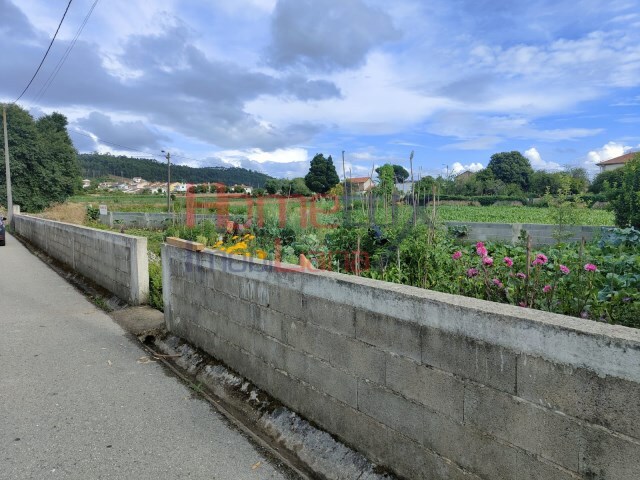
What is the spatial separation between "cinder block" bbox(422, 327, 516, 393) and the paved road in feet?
4.20

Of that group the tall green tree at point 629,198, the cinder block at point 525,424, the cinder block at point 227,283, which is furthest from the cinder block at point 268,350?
the tall green tree at point 629,198

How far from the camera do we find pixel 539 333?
182 centimetres

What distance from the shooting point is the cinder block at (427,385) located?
215cm

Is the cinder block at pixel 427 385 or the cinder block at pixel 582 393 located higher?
the cinder block at pixel 582 393

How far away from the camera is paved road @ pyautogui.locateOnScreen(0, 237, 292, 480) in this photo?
2779 millimetres

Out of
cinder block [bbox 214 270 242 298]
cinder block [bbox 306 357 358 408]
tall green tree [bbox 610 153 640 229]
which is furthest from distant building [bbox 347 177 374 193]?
tall green tree [bbox 610 153 640 229]

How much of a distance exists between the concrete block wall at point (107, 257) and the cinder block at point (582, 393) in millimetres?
5956

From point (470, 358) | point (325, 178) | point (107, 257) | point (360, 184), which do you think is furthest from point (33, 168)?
point (470, 358)

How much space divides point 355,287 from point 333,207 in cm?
546

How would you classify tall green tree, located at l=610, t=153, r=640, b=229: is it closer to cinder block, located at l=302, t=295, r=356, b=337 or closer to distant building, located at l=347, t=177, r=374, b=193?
distant building, located at l=347, t=177, r=374, b=193

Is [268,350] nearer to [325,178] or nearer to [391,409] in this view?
[391,409]

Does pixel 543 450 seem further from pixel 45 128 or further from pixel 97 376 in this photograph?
pixel 45 128

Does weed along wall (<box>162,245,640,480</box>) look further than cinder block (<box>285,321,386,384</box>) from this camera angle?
No

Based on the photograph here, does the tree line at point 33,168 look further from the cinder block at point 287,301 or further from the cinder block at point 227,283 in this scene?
the cinder block at point 287,301
